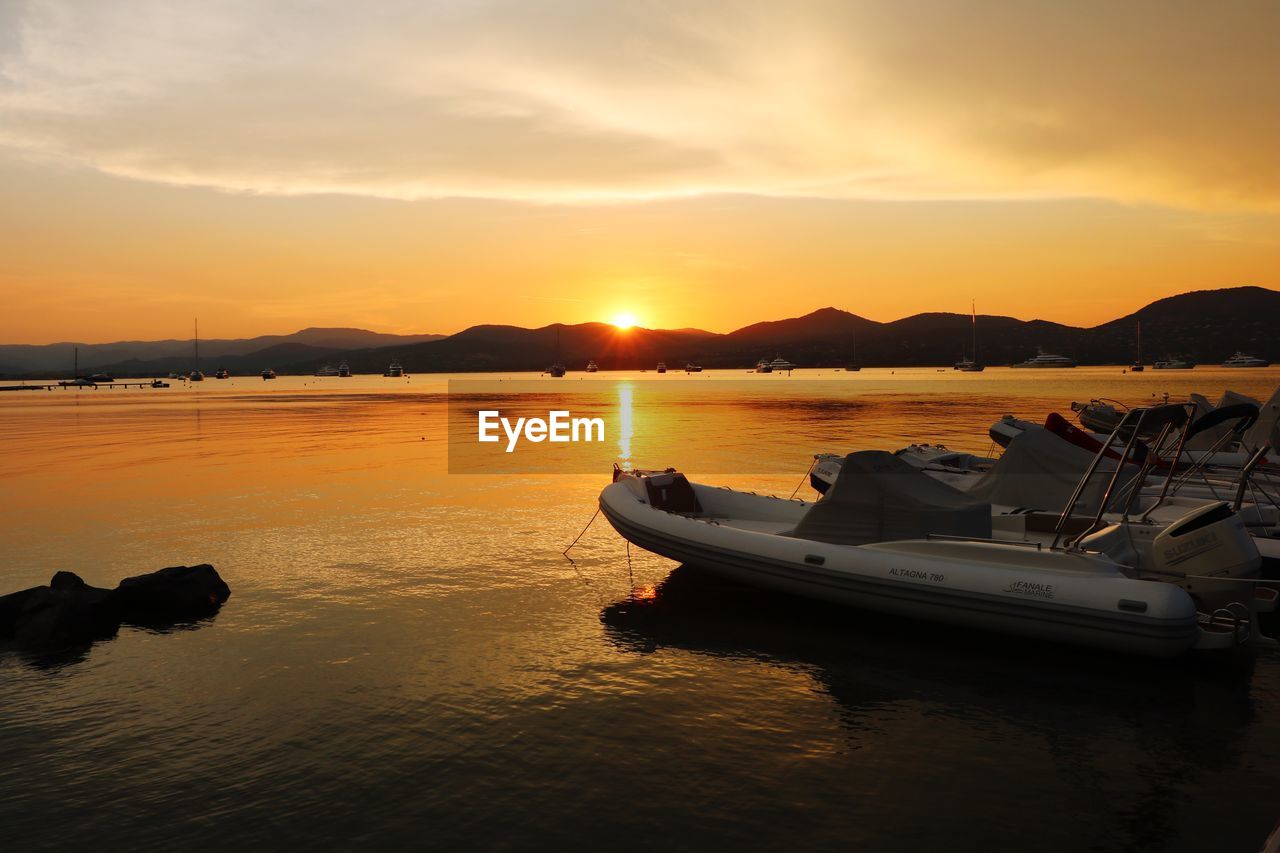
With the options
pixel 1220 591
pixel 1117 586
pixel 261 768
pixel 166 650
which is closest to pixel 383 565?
pixel 166 650

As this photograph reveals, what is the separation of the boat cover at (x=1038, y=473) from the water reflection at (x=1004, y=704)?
244 inches

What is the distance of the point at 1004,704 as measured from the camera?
9.88 m

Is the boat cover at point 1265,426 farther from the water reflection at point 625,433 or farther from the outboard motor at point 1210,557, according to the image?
the water reflection at point 625,433

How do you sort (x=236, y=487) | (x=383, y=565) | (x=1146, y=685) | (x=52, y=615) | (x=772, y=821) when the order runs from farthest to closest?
(x=236, y=487) < (x=383, y=565) < (x=52, y=615) < (x=1146, y=685) < (x=772, y=821)

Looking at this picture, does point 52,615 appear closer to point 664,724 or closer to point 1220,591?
point 664,724

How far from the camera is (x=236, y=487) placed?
2720 cm

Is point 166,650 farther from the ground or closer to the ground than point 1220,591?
closer to the ground

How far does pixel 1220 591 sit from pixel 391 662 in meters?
10.7

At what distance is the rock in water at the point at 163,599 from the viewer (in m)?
13.2

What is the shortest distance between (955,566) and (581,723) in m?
5.70

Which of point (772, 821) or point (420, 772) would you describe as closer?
point (772, 821)

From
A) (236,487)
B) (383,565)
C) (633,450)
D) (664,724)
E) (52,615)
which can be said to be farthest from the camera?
(633,450)
